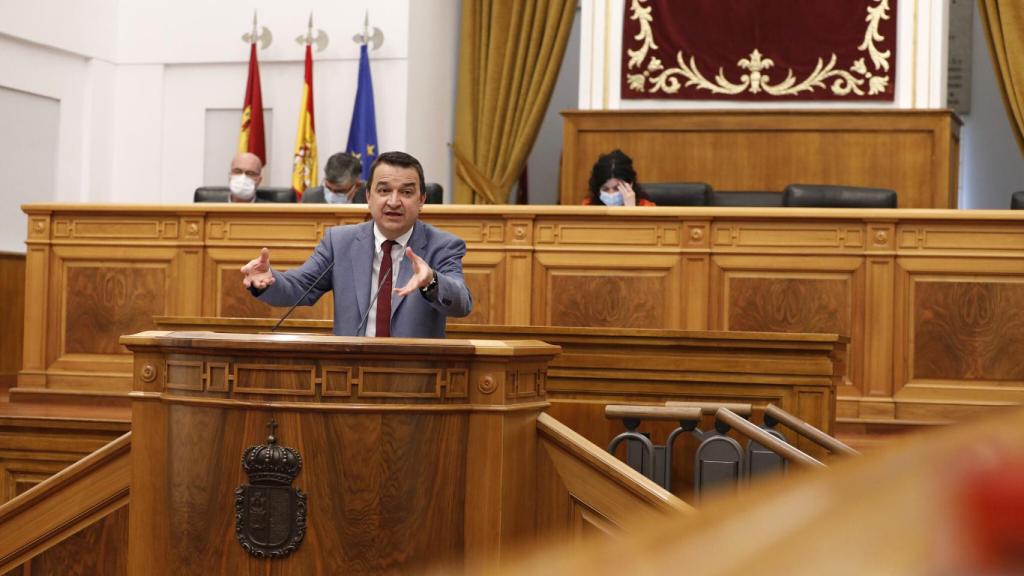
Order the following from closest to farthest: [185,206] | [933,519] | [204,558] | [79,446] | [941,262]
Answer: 1. [933,519]
2. [204,558]
3. [79,446]
4. [941,262]
5. [185,206]

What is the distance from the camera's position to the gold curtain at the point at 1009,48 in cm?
946

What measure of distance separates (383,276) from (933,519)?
3484mm

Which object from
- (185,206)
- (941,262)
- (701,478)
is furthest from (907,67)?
(701,478)

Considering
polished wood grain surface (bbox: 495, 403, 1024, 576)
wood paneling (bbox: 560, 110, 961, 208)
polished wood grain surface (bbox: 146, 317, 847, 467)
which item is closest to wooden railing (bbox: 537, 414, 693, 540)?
polished wood grain surface (bbox: 146, 317, 847, 467)

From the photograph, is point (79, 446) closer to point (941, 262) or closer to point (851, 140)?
point (941, 262)

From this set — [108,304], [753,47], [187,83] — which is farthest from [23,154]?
[753,47]

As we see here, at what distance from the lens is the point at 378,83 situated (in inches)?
389

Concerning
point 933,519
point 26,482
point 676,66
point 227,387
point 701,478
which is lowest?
point 26,482

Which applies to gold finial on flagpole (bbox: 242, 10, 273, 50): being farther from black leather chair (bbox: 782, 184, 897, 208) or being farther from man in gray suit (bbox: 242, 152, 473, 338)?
man in gray suit (bbox: 242, 152, 473, 338)

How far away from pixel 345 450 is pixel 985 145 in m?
10.5

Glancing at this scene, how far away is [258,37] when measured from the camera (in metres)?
10.1

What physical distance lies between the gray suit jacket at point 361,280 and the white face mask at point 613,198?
3.51 metres

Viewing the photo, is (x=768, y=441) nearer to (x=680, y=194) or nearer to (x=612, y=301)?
(x=612, y=301)

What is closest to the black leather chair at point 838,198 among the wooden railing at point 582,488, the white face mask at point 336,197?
the white face mask at point 336,197
